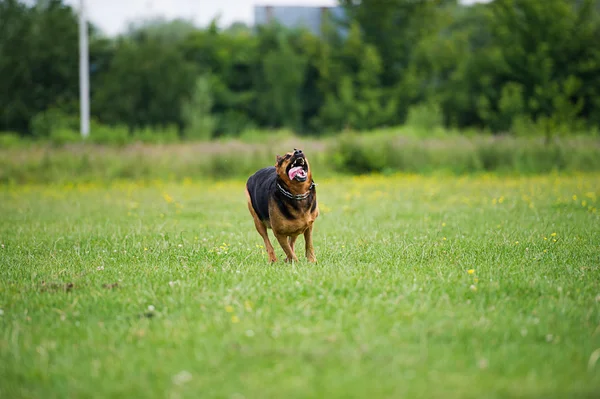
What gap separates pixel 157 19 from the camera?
47.9 meters

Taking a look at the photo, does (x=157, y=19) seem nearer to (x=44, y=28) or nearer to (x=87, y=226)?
(x=44, y=28)

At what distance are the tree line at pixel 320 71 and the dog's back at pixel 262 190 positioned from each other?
88.3 feet

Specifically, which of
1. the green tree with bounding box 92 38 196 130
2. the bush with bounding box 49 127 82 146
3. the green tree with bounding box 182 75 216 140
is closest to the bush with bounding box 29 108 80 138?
the green tree with bounding box 92 38 196 130

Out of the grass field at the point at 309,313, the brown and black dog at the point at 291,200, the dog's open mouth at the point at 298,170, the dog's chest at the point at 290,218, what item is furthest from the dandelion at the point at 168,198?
the dog's open mouth at the point at 298,170

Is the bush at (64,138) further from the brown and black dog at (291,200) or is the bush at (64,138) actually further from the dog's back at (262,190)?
the brown and black dog at (291,200)

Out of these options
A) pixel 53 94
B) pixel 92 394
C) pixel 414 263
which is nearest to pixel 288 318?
pixel 92 394

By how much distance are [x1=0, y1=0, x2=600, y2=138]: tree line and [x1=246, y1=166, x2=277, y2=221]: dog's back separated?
88.3 ft

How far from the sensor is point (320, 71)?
4194cm

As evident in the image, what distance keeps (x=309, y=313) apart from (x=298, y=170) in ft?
6.41

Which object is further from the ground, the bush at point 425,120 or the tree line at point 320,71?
the tree line at point 320,71

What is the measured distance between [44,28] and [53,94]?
3.87 m

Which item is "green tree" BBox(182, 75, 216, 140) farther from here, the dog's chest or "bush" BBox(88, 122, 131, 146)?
the dog's chest

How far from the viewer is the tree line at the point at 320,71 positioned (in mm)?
38062

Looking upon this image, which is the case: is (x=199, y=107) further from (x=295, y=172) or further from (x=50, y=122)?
(x=295, y=172)
